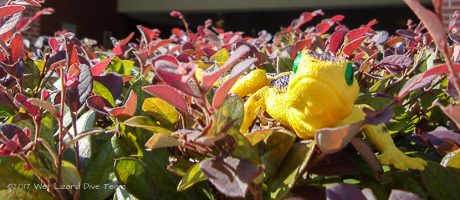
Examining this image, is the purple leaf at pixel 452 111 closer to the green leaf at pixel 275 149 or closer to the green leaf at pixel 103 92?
the green leaf at pixel 275 149

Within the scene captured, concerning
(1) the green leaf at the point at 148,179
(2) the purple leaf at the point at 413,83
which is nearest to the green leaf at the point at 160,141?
(1) the green leaf at the point at 148,179

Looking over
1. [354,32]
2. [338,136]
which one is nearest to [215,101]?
[338,136]

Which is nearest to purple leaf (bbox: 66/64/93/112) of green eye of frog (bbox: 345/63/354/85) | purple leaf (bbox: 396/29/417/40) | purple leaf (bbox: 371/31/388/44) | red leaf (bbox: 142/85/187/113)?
red leaf (bbox: 142/85/187/113)

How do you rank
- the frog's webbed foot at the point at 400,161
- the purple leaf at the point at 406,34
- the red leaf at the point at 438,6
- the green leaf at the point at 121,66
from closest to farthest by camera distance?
the red leaf at the point at 438,6 < the frog's webbed foot at the point at 400,161 < the purple leaf at the point at 406,34 < the green leaf at the point at 121,66

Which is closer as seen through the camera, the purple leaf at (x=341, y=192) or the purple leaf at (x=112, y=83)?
the purple leaf at (x=341, y=192)

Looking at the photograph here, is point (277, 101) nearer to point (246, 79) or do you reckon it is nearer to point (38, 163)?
point (246, 79)

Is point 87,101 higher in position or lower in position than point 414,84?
lower

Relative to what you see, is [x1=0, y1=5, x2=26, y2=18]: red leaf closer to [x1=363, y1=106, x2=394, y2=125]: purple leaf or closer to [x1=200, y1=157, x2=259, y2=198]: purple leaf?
[x1=200, y1=157, x2=259, y2=198]: purple leaf
